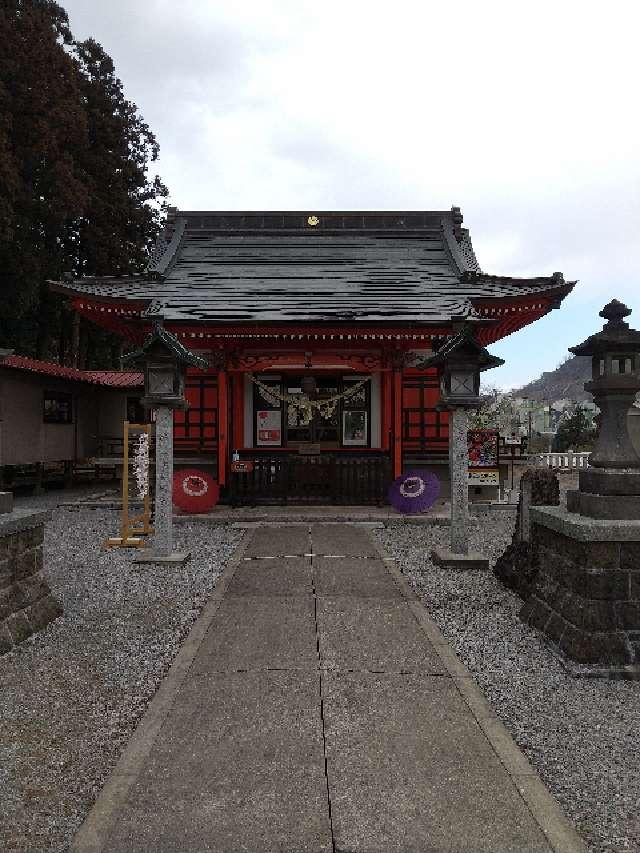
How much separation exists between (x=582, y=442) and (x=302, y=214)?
20543 millimetres

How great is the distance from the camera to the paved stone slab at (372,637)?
417 cm

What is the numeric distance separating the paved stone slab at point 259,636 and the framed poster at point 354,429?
7.92m

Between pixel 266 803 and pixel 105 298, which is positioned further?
pixel 105 298

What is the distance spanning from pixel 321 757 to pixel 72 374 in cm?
1615

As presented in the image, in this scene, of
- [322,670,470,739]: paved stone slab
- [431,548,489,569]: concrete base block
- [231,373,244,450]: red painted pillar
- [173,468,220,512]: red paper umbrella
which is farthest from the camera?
[231,373,244,450]: red painted pillar

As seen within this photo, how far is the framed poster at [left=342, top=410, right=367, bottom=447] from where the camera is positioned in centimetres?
1362

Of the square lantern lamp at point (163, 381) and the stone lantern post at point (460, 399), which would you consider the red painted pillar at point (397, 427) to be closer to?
the stone lantern post at point (460, 399)

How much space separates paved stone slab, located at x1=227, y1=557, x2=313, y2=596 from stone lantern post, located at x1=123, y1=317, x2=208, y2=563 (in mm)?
1075

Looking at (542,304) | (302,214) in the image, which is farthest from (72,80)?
(542,304)

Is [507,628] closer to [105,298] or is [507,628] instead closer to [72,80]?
[105,298]

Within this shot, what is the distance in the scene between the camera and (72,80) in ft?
60.6

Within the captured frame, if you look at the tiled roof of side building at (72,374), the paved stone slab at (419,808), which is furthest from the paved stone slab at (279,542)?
the tiled roof of side building at (72,374)

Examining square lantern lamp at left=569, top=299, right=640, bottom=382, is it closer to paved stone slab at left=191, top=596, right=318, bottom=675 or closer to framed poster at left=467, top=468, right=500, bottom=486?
paved stone slab at left=191, top=596, right=318, bottom=675

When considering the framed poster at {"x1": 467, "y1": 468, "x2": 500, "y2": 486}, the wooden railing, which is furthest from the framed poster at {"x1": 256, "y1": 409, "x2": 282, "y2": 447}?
the framed poster at {"x1": 467, "y1": 468, "x2": 500, "y2": 486}
